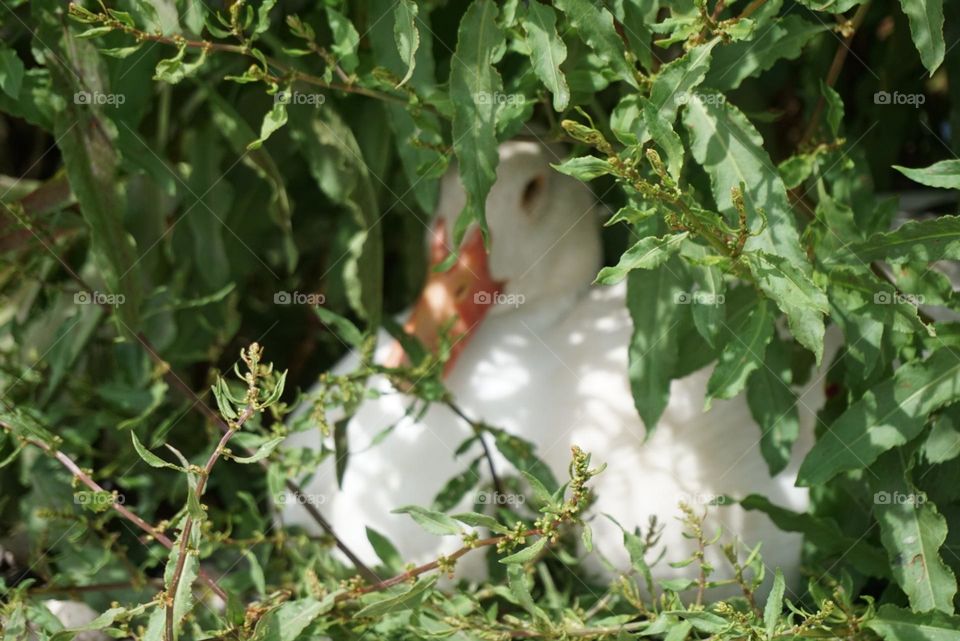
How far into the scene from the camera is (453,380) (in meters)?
1.89

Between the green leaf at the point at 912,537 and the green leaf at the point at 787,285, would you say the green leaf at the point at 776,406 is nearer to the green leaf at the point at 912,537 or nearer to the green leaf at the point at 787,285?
the green leaf at the point at 912,537

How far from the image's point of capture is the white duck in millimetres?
1688

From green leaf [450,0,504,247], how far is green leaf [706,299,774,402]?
1.04ft

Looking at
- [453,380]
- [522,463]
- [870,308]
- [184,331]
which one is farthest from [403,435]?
[870,308]

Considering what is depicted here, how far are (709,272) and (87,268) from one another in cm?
120

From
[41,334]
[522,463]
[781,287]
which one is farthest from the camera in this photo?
[41,334]

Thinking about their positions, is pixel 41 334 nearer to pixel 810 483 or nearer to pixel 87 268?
pixel 87 268

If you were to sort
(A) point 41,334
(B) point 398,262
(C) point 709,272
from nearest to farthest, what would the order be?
(C) point 709,272 → (A) point 41,334 → (B) point 398,262

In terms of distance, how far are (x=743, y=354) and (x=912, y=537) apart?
28cm
